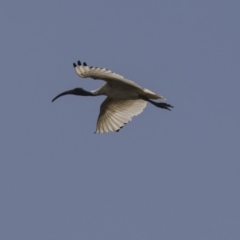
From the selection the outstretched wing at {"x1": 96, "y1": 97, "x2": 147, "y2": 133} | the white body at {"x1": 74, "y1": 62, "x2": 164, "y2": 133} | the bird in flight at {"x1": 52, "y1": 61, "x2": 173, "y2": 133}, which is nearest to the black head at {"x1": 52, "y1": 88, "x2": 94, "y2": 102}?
the bird in flight at {"x1": 52, "y1": 61, "x2": 173, "y2": 133}

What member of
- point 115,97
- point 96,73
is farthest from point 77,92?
point 96,73

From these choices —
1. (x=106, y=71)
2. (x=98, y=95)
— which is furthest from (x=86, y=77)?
(x=98, y=95)

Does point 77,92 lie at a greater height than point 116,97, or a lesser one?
greater

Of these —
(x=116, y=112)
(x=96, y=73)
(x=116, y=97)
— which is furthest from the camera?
(x=116, y=112)

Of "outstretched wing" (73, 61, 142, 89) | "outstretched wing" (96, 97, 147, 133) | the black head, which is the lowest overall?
"outstretched wing" (96, 97, 147, 133)

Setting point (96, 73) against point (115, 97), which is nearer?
point (96, 73)

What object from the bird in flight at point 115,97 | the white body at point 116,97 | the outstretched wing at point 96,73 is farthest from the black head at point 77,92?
the outstretched wing at point 96,73

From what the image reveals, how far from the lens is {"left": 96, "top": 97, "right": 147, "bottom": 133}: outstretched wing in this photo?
2002cm

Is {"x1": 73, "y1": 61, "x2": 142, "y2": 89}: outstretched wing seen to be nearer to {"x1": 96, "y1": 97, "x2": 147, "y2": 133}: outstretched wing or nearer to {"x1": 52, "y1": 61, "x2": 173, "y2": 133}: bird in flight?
{"x1": 52, "y1": 61, "x2": 173, "y2": 133}: bird in flight

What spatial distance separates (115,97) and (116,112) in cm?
114

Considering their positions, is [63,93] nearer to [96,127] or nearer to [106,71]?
[96,127]

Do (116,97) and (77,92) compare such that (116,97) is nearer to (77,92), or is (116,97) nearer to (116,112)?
(116,112)

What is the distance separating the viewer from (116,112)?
66.3ft

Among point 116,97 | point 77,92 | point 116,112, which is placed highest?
point 77,92
